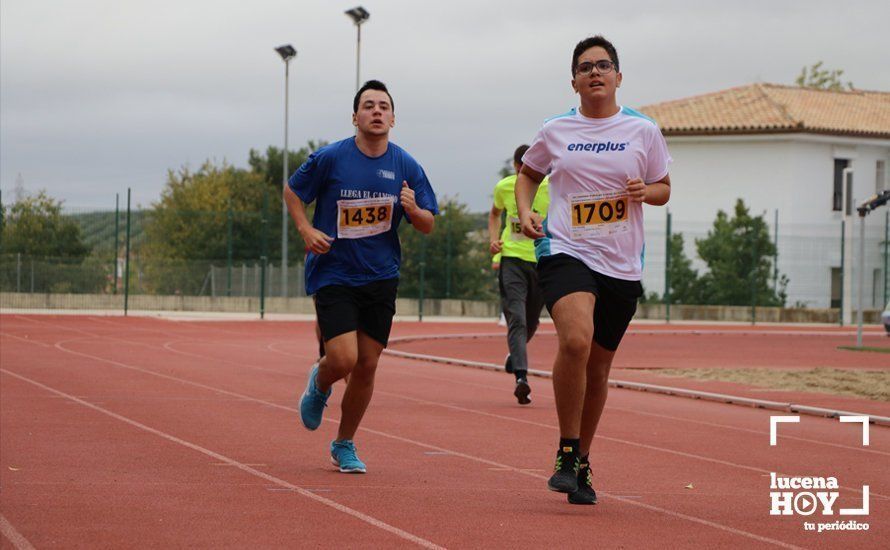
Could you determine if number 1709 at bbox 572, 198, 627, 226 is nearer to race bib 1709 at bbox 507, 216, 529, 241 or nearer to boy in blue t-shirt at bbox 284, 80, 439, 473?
boy in blue t-shirt at bbox 284, 80, 439, 473

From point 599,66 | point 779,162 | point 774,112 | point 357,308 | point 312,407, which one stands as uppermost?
point 774,112

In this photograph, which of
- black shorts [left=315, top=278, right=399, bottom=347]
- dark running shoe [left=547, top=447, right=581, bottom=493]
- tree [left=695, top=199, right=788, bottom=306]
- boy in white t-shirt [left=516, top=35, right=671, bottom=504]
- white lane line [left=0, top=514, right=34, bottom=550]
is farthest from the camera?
tree [left=695, top=199, right=788, bottom=306]

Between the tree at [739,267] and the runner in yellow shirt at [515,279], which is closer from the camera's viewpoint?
the runner in yellow shirt at [515,279]

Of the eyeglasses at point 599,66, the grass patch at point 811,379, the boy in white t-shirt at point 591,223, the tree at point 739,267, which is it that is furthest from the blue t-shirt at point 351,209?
the tree at point 739,267

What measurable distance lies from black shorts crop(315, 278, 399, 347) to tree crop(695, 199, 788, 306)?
33454 millimetres

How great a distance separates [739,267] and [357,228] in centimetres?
3416

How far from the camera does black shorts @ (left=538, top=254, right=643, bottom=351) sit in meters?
6.99

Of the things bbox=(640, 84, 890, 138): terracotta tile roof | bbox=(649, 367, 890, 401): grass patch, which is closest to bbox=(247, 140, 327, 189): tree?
bbox=(640, 84, 890, 138): terracotta tile roof

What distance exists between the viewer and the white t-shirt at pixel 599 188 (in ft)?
23.1

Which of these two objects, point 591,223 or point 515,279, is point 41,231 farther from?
point 591,223

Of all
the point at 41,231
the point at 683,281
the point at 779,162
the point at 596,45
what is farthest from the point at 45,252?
the point at 596,45

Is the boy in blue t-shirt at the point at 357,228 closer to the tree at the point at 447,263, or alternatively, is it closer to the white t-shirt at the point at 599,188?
the white t-shirt at the point at 599,188

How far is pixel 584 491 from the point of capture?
7.00 meters

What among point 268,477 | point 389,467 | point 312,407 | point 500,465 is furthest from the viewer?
point 500,465
